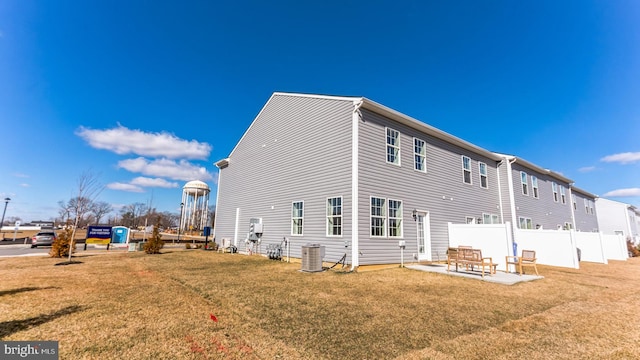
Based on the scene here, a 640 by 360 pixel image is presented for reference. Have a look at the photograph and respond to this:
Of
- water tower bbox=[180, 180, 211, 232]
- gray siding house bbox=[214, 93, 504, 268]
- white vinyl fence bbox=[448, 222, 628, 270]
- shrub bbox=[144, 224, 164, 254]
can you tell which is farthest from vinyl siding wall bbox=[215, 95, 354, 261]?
water tower bbox=[180, 180, 211, 232]

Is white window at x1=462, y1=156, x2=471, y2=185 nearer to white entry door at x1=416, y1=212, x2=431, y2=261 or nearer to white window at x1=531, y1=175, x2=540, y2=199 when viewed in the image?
white entry door at x1=416, y1=212, x2=431, y2=261

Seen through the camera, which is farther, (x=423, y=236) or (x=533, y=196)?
(x=533, y=196)

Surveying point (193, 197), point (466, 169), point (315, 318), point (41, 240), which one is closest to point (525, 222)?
point (466, 169)

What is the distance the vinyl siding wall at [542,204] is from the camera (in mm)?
18328

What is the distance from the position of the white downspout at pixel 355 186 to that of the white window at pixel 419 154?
398 cm

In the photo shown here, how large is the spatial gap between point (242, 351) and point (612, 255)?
26.6m

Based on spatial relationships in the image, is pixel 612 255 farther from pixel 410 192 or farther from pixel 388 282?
pixel 388 282

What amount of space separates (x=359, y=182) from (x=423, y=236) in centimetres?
489

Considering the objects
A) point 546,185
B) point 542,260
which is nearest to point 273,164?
point 542,260

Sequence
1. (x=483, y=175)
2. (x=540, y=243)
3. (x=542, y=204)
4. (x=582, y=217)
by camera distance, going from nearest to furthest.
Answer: (x=540, y=243) → (x=483, y=175) → (x=542, y=204) → (x=582, y=217)

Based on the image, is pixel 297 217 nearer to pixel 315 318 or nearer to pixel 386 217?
pixel 386 217

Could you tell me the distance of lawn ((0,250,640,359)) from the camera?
3.32 meters

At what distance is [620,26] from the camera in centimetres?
1300

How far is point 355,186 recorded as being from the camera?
10.1 meters
